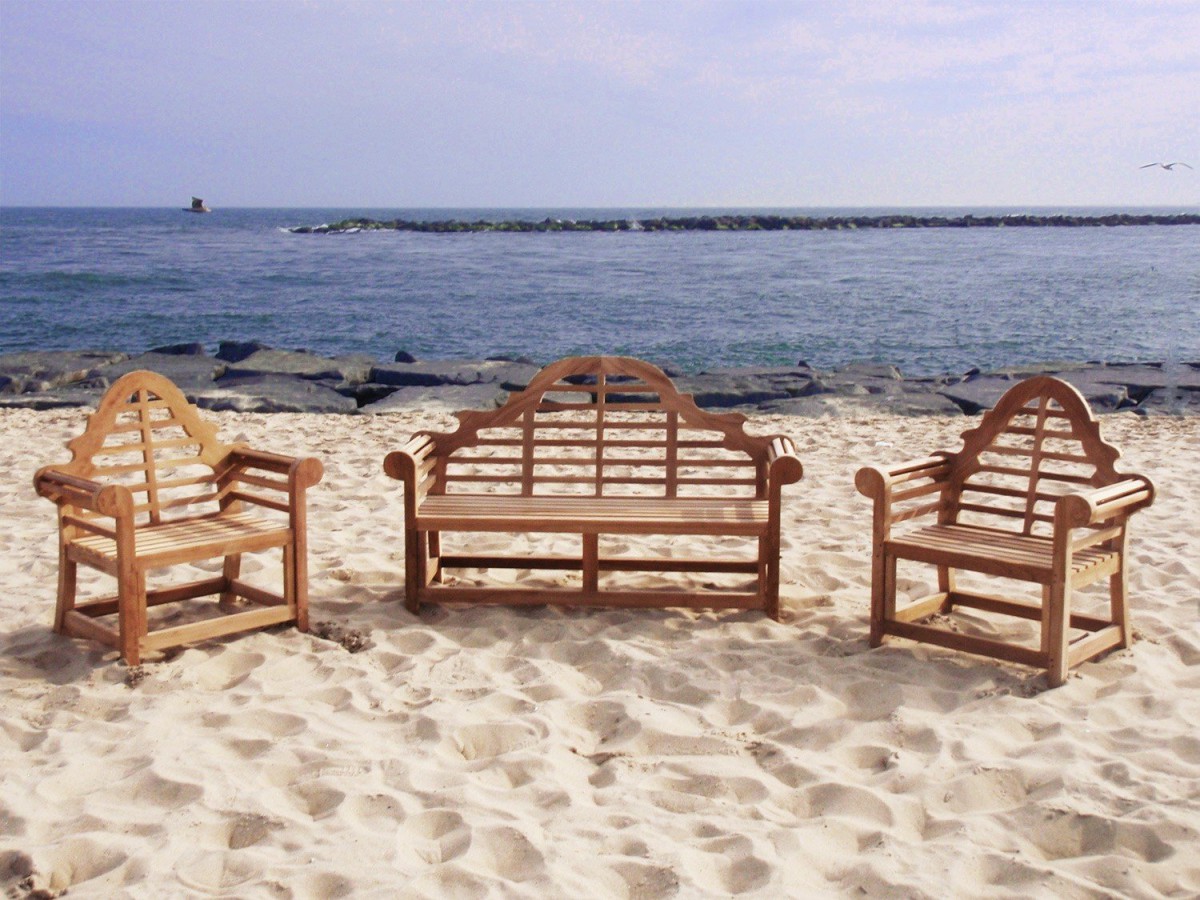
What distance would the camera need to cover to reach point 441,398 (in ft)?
39.7

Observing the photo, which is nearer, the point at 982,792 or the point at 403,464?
the point at 982,792

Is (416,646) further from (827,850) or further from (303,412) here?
(303,412)

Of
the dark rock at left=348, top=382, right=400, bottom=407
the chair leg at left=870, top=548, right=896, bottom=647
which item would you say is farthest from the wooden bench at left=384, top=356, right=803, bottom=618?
the dark rock at left=348, top=382, right=400, bottom=407

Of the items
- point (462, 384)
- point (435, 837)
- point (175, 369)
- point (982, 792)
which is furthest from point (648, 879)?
point (175, 369)

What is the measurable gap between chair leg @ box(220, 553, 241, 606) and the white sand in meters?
0.41

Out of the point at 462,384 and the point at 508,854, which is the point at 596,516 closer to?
the point at 508,854

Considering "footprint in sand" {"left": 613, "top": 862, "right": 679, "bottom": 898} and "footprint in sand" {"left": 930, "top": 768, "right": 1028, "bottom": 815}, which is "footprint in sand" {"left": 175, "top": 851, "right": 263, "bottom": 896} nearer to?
"footprint in sand" {"left": 613, "top": 862, "right": 679, "bottom": 898}

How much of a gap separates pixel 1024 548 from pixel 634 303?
24623 mm

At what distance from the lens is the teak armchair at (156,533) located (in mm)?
4270

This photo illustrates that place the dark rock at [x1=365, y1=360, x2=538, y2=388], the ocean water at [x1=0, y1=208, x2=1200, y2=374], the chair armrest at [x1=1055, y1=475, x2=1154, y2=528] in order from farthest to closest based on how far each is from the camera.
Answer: the ocean water at [x1=0, y1=208, x2=1200, y2=374], the dark rock at [x1=365, y1=360, x2=538, y2=388], the chair armrest at [x1=1055, y1=475, x2=1154, y2=528]

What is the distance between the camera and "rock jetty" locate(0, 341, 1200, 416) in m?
11.7

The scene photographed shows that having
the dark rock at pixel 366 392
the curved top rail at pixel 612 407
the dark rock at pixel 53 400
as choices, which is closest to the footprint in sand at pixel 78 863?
the curved top rail at pixel 612 407

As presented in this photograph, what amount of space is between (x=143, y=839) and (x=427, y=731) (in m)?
1.00

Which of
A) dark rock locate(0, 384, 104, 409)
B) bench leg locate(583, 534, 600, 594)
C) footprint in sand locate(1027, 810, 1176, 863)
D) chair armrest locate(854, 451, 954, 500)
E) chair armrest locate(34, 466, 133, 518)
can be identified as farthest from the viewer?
dark rock locate(0, 384, 104, 409)
